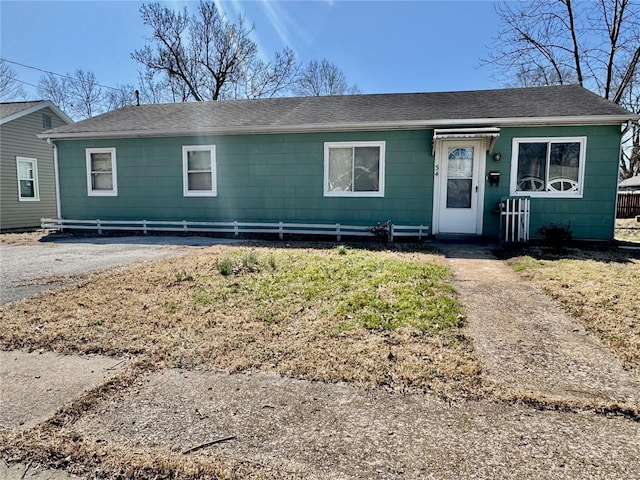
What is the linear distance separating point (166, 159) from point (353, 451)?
10.4 metres

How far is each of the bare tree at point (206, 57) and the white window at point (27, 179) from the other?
42.4ft

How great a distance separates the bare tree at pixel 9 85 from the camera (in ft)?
79.4

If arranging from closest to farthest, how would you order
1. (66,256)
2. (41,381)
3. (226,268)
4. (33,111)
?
(41,381) → (226,268) → (66,256) → (33,111)

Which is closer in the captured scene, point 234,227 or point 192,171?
point 234,227

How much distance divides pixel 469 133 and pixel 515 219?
214 cm

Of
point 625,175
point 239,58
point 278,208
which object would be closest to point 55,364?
point 278,208

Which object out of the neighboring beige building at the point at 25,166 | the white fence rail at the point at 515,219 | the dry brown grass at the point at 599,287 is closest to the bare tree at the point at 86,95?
the neighboring beige building at the point at 25,166

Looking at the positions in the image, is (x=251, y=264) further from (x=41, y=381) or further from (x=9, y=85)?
(x=9, y=85)

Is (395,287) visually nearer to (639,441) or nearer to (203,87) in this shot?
(639,441)

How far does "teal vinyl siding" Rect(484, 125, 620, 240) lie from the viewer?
8.42 m

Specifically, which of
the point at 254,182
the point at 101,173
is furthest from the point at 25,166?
the point at 254,182

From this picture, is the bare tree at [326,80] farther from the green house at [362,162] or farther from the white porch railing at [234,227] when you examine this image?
the white porch railing at [234,227]

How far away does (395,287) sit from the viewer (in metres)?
4.58

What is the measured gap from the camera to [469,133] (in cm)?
850
